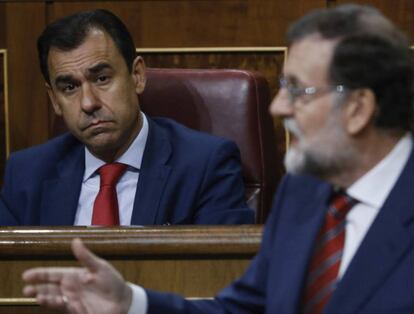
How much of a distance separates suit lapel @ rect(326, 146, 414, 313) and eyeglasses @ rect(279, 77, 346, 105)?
0.46ft

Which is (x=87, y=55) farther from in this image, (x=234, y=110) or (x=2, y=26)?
(x=2, y=26)

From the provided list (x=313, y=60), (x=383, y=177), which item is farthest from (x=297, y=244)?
(x=313, y=60)

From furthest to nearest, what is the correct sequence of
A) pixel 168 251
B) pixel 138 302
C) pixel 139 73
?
pixel 139 73
pixel 168 251
pixel 138 302

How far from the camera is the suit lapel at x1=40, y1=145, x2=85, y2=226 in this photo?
7.02 ft

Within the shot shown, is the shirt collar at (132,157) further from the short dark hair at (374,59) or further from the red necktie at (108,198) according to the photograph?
the short dark hair at (374,59)

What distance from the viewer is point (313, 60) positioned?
1380mm

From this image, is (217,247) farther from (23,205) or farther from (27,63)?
(27,63)

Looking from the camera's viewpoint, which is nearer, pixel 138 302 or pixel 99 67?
pixel 138 302

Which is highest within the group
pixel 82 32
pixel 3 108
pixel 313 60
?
pixel 313 60

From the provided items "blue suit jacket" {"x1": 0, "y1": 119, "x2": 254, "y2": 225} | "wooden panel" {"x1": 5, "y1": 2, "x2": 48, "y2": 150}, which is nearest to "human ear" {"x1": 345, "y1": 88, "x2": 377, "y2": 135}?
"blue suit jacket" {"x1": 0, "y1": 119, "x2": 254, "y2": 225}

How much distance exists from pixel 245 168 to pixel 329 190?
0.74 meters

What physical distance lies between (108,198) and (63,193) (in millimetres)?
106

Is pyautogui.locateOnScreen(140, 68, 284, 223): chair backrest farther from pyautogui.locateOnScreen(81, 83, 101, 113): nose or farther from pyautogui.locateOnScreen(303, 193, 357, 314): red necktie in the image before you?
pyautogui.locateOnScreen(303, 193, 357, 314): red necktie

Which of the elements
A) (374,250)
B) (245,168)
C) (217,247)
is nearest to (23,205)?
(245,168)
